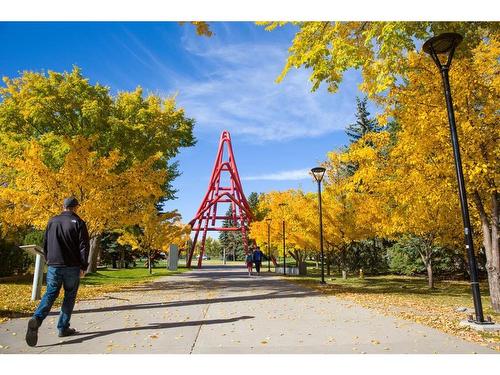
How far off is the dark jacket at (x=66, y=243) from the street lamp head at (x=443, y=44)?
20.6ft

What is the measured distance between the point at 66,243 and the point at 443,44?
22.2 ft

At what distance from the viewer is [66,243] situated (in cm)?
516

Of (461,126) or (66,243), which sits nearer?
(66,243)

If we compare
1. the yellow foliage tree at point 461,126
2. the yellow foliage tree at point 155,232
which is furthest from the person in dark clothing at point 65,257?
the yellow foliage tree at point 155,232

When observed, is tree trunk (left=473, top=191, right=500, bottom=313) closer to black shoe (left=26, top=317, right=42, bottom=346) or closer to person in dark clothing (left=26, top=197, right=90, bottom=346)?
person in dark clothing (left=26, top=197, right=90, bottom=346)

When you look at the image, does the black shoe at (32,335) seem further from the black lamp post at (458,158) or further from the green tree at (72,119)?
the green tree at (72,119)

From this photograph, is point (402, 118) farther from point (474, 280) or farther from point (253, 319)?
point (253, 319)

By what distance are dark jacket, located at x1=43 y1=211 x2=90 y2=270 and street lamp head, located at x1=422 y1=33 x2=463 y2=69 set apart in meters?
6.28

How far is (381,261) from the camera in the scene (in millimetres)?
32062

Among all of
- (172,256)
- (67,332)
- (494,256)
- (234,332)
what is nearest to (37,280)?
(67,332)

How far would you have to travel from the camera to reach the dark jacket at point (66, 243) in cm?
514

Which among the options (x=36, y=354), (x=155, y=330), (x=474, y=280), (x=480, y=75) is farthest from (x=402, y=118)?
(x=36, y=354)

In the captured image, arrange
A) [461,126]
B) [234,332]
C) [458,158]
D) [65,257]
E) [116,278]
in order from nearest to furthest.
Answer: [65,257]
[234,332]
[458,158]
[461,126]
[116,278]

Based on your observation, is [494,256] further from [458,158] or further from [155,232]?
[155,232]
